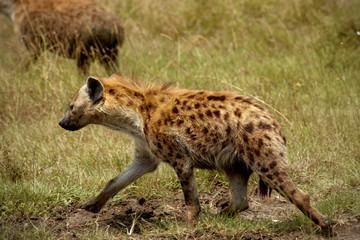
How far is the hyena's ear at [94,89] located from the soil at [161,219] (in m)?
0.91

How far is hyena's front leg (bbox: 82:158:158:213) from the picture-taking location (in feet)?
14.4

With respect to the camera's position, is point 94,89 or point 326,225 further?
point 94,89

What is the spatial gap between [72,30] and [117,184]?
3466 millimetres

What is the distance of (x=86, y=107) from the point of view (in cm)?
438

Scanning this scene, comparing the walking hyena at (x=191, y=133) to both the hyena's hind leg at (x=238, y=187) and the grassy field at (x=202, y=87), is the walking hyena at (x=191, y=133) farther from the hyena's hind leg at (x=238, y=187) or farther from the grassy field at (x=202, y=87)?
the grassy field at (x=202, y=87)

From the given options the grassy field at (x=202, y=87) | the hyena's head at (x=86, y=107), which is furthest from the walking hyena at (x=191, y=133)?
the grassy field at (x=202, y=87)

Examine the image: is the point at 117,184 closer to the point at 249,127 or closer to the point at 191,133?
the point at 191,133

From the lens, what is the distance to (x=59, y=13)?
748cm

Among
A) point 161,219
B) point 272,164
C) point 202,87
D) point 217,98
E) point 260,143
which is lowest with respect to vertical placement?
point 161,219

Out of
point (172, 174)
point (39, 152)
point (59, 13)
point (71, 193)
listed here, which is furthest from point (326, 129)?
point (59, 13)

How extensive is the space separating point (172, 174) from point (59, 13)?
349 cm

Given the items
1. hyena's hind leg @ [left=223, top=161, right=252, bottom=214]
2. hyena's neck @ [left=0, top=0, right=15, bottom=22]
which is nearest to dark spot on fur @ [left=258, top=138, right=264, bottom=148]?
hyena's hind leg @ [left=223, top=161, right=252, bottom=214]

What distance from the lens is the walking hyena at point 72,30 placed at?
288 inches

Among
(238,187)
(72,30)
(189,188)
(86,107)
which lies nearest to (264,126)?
(238,187)
